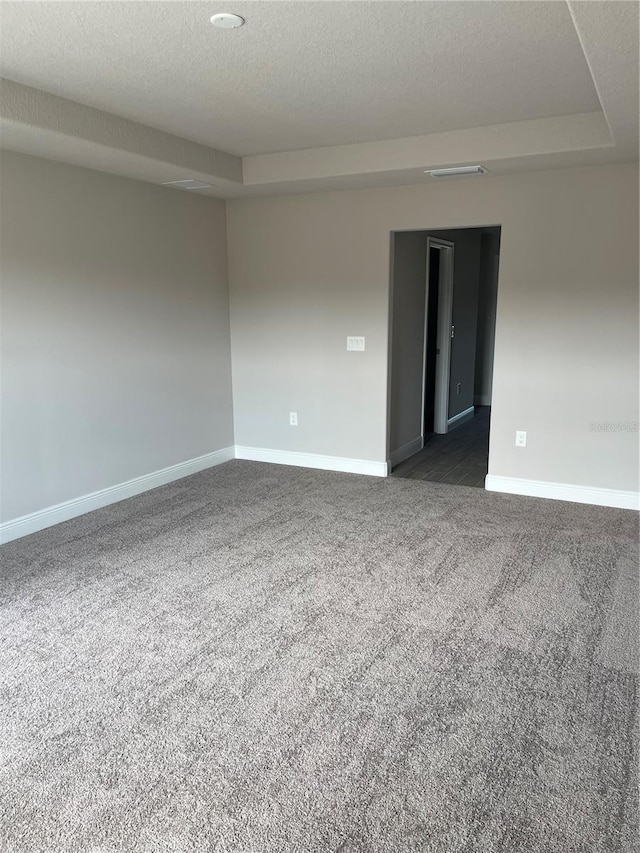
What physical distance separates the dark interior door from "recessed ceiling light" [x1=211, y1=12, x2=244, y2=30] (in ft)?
13.7

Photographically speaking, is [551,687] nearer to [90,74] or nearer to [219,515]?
[219,515]

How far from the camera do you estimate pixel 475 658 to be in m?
2.58

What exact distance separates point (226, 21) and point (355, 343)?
3.03m

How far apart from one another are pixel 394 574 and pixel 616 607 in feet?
3.58

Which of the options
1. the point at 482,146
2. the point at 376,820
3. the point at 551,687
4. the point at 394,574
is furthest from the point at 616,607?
the point at 482,146

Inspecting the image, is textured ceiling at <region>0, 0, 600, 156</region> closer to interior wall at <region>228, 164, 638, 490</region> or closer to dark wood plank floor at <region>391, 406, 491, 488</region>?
interior wall at <region>228, 164, 638, 490</region>

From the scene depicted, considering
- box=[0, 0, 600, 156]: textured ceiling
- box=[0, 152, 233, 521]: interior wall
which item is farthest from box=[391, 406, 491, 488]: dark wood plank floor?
box=[0, 0, 600, 156]: textured ceiling

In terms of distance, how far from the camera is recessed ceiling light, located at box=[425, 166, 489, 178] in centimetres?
400

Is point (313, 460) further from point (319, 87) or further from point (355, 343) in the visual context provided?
point (319, 87)

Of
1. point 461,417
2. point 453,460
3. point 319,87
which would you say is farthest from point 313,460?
point 319,87

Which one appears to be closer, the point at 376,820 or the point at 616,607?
the point at 376,820

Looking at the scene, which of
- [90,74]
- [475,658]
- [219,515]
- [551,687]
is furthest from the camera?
[219,515]

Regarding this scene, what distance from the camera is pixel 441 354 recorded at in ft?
22.3

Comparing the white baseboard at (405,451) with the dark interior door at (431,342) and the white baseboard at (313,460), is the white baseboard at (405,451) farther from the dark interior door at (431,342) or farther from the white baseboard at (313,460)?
the dark interior door at (431,342)
